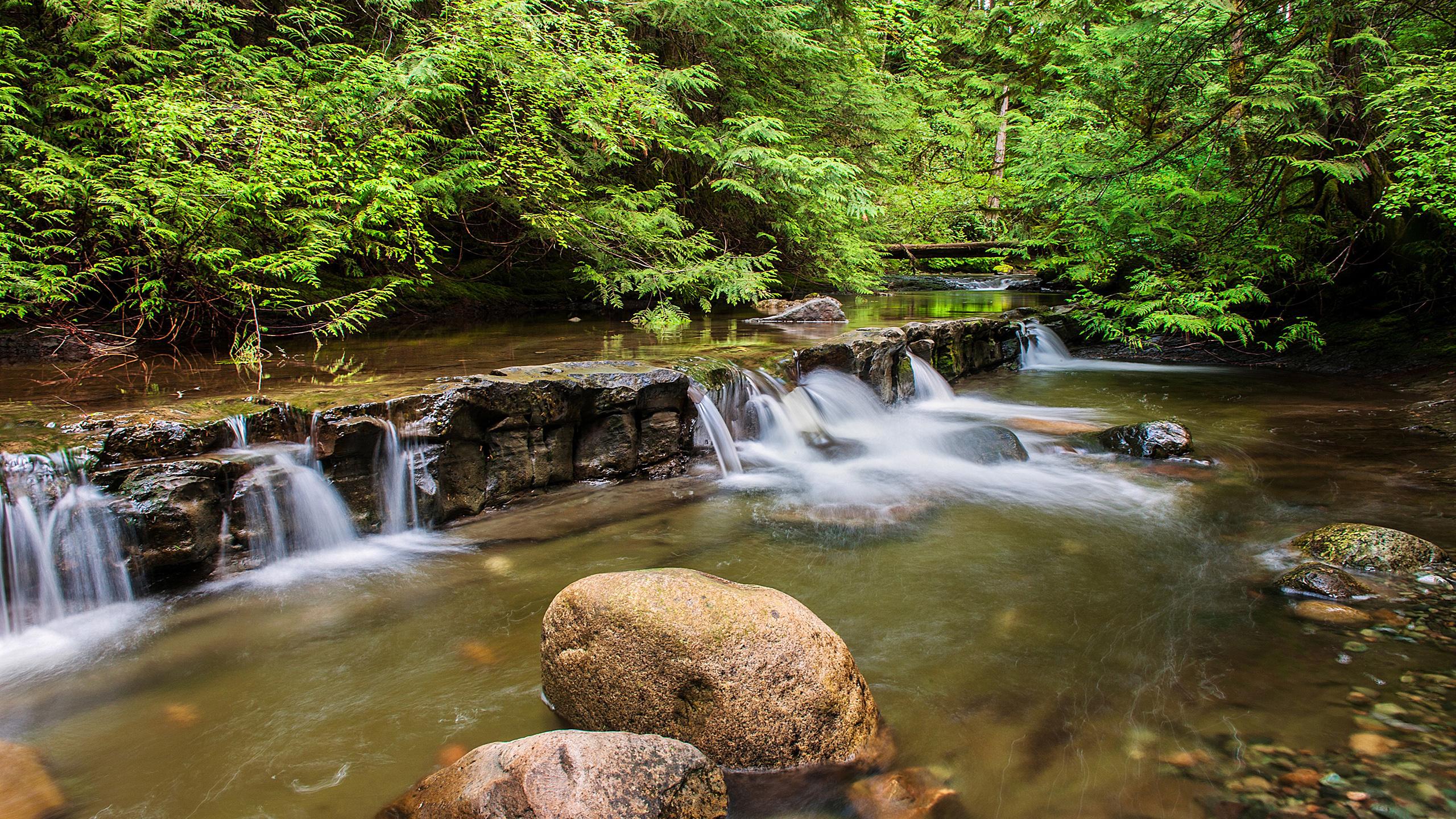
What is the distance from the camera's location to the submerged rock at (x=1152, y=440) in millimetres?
6895

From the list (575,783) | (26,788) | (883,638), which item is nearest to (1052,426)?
(883,638)

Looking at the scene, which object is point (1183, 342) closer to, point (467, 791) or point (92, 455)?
point (467, 791)

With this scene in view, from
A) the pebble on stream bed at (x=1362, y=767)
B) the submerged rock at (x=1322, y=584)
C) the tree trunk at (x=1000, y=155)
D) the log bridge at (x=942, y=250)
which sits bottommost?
the pebble on stream bed at (x=1362, y=767)

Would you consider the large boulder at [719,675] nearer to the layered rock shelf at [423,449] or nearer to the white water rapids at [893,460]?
the white water rapids at [893,460]

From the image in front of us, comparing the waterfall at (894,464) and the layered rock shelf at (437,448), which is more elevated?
the layered rock shelf at (437,448)

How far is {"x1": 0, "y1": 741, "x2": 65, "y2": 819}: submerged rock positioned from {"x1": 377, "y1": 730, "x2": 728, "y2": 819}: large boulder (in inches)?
50.6

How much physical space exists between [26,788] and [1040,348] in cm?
1333

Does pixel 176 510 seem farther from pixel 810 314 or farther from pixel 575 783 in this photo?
pixel 810 314

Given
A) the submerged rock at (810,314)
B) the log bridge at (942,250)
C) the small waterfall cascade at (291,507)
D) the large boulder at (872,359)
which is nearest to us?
the small waterfall cascade at (291,507)

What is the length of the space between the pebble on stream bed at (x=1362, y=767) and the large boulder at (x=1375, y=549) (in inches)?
47.5

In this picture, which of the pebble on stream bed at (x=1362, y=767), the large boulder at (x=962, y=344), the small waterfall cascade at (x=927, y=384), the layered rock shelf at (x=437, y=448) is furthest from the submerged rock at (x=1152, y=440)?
the layered rock shelf at (x=437, y=448)

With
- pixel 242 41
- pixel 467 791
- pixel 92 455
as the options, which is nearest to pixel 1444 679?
pixel 467 791

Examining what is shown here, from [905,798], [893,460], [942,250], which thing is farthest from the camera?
[942,250]

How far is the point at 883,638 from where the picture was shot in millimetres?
3893
